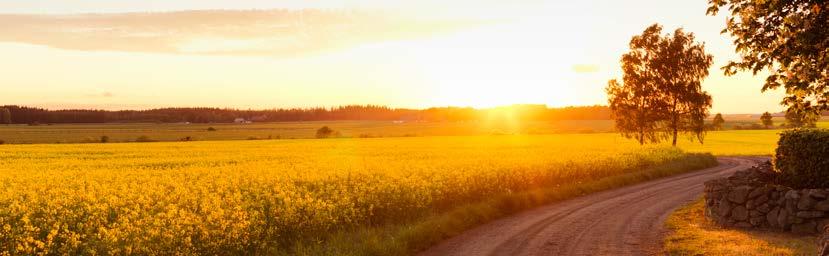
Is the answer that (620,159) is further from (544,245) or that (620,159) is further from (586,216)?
(544,245)

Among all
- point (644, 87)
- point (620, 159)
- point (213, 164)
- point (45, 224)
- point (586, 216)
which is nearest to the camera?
point (45, 224)

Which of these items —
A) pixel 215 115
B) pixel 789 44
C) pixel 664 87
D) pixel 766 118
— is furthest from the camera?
pixel 215 115

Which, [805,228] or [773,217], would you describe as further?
[773,217]

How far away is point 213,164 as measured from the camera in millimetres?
39938

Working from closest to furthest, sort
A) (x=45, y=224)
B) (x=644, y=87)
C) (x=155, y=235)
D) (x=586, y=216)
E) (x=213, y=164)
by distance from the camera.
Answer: (x=155, y=235), (x=45, y=224), (x=586, y=216), (x=213, y=164), (x=644, y=87)

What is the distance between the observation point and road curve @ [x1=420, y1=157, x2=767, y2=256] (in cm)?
1462

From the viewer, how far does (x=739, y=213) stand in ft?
58.0

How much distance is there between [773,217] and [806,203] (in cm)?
101

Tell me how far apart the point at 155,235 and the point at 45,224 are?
11.6ft

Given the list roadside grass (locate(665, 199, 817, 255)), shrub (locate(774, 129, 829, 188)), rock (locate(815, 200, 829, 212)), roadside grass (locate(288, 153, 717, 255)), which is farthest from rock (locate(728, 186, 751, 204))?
roadside grass (locate(288, 153, 717, 255))

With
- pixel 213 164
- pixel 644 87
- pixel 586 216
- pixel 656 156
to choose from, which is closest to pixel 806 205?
pixel 586 216

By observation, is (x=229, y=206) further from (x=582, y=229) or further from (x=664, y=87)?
(x=664, y=87)

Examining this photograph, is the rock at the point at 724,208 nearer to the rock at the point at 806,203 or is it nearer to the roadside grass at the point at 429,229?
the rock at the point at 806,203

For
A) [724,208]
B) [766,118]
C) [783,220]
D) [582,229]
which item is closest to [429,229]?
[582,229]
